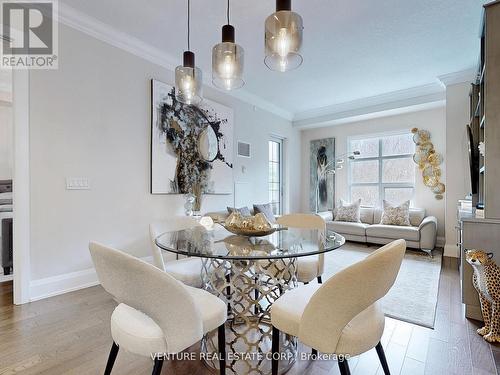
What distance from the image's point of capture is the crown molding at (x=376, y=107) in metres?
4.37

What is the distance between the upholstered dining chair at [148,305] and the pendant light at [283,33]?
1.39 meters

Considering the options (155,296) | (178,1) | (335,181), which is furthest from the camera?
(335,181)

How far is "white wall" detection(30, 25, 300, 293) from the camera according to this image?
2402mm

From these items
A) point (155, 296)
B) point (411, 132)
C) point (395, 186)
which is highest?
point (411, 132)

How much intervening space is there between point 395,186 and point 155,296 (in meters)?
5.44

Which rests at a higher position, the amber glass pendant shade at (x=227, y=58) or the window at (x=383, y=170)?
the amber glass pendant shade at (x=227, y=58)

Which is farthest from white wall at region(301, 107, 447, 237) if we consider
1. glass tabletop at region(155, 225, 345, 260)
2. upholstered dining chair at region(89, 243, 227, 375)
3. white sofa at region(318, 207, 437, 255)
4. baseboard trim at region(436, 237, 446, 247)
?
upholstered dining chair at region(89, 243, 227, 375)

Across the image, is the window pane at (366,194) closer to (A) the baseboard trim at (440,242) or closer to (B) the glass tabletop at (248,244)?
(A) the baseboard trim at (440,242)

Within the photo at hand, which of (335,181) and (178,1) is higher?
(178,1)

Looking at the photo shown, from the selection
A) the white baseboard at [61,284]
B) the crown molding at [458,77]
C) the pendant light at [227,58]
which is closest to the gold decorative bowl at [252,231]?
the pendant light at [227,58]

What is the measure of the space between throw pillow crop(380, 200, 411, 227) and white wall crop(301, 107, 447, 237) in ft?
1.61

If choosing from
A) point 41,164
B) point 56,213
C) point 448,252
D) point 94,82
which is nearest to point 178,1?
point 94,82

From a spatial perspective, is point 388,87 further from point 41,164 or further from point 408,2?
point 41,164

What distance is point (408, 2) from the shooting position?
7.83 feet
